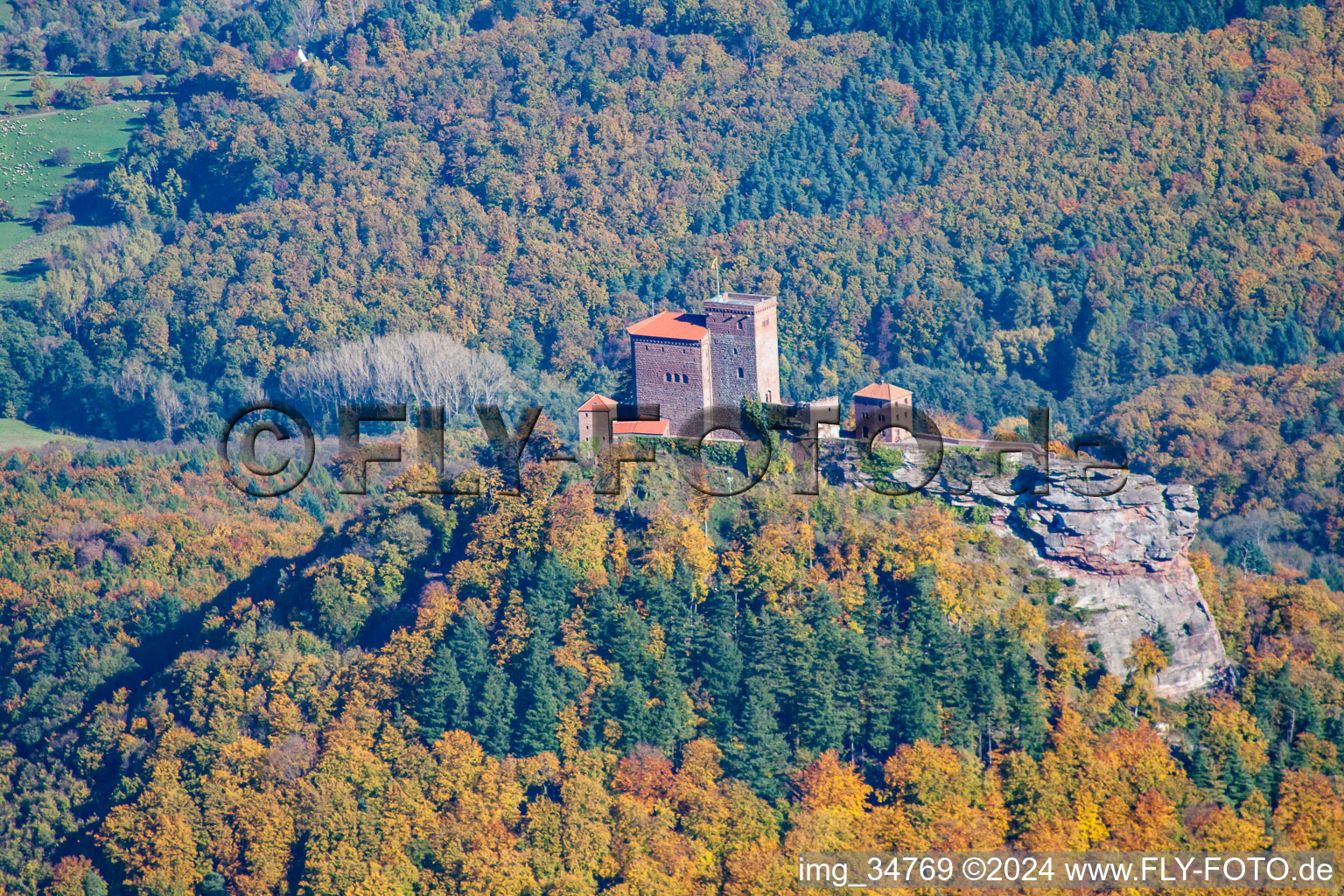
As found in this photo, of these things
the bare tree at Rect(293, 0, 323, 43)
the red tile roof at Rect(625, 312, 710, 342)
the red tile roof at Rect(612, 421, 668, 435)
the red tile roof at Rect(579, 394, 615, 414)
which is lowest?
the red tile roof at Rect(612, 421, 668, 435)

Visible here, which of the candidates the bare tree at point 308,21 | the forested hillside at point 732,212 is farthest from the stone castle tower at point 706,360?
the bare tree at point 308,21

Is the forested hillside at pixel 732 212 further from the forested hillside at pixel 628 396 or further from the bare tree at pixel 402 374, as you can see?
the bare tree at pixel 402 374

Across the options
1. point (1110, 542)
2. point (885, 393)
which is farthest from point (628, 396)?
point (1110, 542)

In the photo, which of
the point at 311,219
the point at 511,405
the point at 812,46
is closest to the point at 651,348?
the point at 511,405

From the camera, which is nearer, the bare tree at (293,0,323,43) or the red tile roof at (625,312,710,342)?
the red tile roof at (625,312,710,342)

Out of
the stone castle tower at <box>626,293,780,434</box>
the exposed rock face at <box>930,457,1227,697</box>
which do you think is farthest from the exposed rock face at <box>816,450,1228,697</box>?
the stone castle tower at <box>626,293,780,434</box>

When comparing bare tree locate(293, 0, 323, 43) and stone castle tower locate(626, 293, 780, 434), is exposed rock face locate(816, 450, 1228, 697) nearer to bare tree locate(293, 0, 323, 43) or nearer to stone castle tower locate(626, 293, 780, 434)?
stone castle tower locate(626, 293, 780, 434)
